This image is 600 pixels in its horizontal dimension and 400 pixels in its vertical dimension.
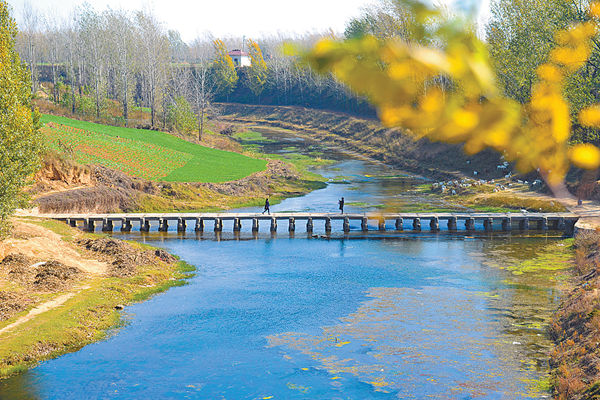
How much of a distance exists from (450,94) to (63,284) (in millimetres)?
35091

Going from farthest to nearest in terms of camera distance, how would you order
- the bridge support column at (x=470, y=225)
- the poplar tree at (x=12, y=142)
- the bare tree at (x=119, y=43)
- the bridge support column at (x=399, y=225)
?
the bare tree at (x=119, y=43), the bridge support column at (x=470, y=225), the bridge support column at (x=399, y=225), the poplar tree at (x=12, y=142)

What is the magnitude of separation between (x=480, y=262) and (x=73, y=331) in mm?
28000

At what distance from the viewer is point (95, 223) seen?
58250 millimetres

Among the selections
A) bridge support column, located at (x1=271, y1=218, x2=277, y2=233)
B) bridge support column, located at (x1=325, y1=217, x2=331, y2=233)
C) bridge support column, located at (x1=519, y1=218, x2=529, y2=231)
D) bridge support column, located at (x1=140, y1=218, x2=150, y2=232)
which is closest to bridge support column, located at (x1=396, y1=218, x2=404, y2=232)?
bridge support column, located at (x1=325, y1=217, x2=331, y2=233)

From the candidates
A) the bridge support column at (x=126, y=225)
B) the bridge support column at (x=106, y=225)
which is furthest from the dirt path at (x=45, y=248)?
the bridge support column at (x=126, y=225)

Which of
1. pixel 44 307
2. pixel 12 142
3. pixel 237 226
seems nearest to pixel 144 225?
pixel 237 226

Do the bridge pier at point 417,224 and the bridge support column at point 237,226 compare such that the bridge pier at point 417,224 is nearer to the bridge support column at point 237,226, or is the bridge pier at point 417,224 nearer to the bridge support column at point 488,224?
the bridge support column at point 488,224

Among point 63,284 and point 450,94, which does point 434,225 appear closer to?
point 63,284

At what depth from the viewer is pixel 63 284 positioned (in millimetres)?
35562

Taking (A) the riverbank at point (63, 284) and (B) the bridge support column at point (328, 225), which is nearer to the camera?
(A) the riverbank at point (63, 284)

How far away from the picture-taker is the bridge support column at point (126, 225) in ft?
186

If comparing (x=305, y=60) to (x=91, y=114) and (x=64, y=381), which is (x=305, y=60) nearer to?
(x=64, y=381)

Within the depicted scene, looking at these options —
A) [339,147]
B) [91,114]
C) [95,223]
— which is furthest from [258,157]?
[95,223]

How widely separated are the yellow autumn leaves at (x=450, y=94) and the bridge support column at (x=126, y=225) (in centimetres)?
5522
